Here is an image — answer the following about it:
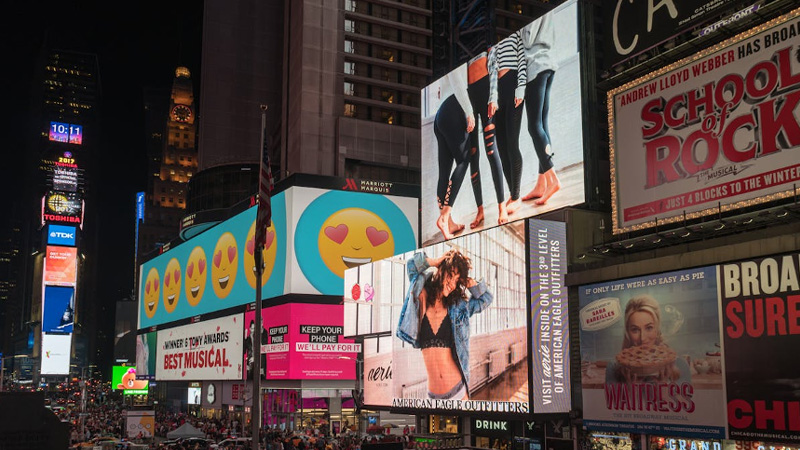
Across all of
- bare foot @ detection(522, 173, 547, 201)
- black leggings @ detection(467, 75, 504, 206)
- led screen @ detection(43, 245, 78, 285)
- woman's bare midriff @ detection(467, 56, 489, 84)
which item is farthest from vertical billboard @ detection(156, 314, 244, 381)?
led screen @ detection(43, 245, 78, 285)

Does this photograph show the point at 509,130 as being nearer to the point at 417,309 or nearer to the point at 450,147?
the point at 450,147

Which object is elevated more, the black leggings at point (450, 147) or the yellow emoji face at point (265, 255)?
the black leggings at point (450, 147)

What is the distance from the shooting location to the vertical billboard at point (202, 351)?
66.6 meters

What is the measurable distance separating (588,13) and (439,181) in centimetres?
1090

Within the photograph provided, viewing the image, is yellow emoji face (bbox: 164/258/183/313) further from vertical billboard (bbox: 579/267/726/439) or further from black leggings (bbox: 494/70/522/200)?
vertical billboard (bbox: 579/267/726/439)

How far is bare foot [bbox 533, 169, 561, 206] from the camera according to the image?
Answer: 33.8 metres

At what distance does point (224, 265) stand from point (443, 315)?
37520 mm

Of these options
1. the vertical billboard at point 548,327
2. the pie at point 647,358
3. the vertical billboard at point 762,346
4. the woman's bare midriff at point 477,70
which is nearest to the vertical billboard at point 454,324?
the vertical billboard at point 548,327

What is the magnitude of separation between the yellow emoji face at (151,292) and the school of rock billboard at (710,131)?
7342 cm

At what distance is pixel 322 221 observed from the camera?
58031 millimetres

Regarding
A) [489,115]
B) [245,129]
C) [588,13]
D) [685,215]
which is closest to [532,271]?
[685,215]

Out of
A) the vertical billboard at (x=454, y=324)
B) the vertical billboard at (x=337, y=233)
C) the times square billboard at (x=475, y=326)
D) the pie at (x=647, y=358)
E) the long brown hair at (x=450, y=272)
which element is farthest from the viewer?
the vertical billboard at (x=337, y=233)

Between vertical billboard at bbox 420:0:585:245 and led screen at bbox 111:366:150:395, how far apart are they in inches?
2584

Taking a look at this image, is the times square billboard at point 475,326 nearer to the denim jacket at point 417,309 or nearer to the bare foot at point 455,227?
the denim jacket at point 417,309
